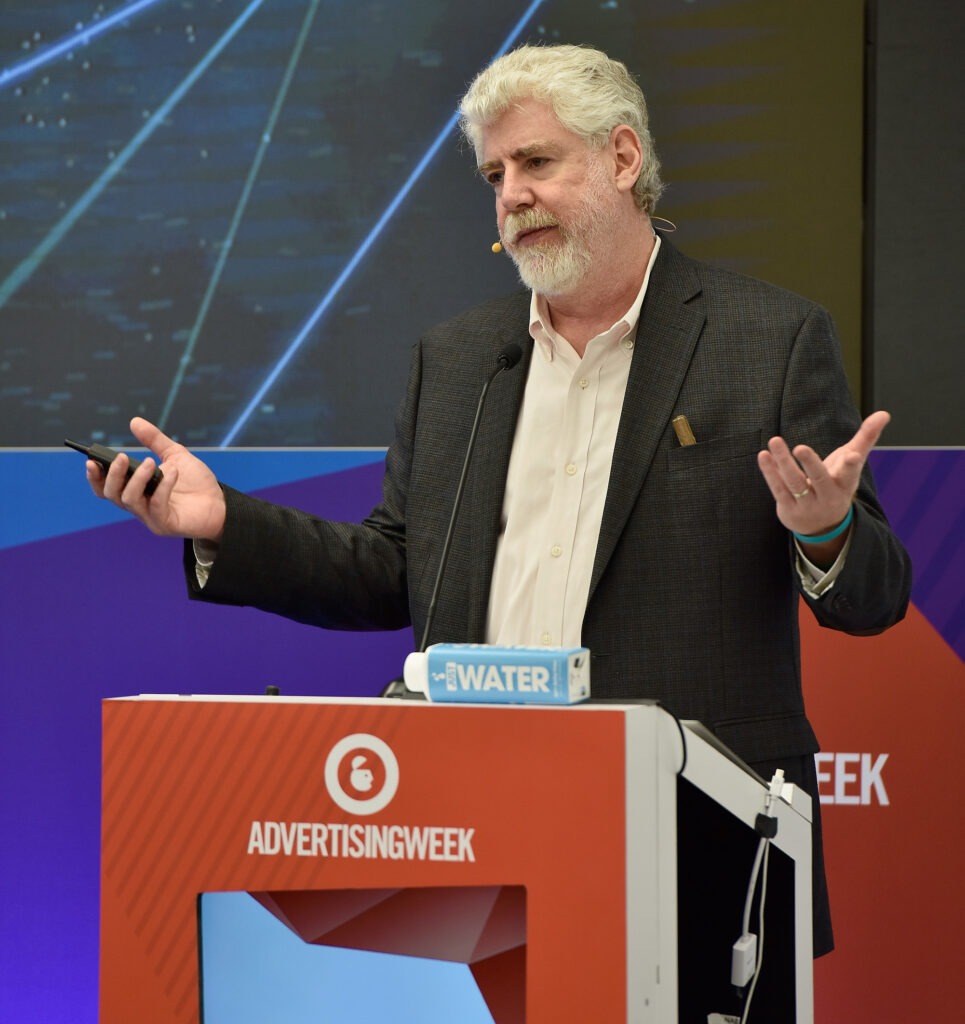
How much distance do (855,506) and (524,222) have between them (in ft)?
2.23

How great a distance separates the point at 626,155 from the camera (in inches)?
78.5

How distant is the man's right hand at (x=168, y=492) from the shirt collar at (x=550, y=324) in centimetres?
55

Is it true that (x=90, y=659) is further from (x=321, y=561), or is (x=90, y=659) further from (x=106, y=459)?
(x=106, y=459)

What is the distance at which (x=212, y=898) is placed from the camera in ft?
3.81

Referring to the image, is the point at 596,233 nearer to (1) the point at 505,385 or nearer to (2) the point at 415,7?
(1) the point at 505,385

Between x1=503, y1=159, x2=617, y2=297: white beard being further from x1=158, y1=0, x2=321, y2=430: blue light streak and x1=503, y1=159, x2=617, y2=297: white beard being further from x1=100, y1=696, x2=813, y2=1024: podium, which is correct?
x1=158, y1=0, x2=321, y2=430: blue light streak

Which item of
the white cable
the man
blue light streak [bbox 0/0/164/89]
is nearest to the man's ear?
the man

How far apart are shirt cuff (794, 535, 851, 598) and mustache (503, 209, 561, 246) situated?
0.63m

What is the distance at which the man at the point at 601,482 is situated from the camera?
168 cm

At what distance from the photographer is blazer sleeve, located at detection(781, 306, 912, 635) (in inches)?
59.4

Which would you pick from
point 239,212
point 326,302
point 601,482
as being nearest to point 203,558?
point 601,482

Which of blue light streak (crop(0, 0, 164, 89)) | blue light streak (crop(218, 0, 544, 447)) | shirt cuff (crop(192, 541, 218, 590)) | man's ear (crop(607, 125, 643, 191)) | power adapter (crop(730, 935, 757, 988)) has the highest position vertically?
blue light streak (crop(0, 0, 164, 89))

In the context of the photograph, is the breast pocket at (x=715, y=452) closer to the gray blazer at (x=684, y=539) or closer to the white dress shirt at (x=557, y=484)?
the gray blazer at (x=684, y=539)

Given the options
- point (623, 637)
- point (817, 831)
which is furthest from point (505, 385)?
point (817, 831)
